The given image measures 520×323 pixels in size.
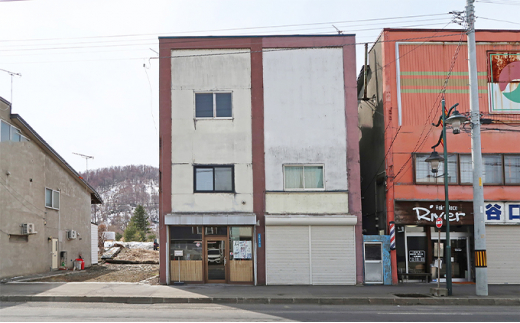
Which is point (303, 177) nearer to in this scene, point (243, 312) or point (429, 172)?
point (429, 172)

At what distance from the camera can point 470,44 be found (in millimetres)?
17469

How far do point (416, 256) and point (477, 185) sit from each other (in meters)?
4.91

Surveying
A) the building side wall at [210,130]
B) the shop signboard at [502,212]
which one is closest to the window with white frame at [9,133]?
the building side wall at [210,130]

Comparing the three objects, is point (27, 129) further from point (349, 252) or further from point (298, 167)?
point (349, 252)

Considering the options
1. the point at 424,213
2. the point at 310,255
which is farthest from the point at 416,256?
the point at 310,255

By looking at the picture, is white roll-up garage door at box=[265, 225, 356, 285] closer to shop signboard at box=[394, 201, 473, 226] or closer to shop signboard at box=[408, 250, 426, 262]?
shop signboard at box=[394, 201, 473, 226]

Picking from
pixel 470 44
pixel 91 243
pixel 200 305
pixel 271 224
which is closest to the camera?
pixel 200 305

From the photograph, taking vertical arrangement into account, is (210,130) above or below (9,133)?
below

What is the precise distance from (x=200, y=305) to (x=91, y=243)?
22.6 m

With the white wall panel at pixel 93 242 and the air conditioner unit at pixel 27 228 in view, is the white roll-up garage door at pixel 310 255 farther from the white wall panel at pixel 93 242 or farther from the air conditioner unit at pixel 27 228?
the white wall panel at pixel 93 242

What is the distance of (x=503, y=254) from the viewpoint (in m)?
20.3

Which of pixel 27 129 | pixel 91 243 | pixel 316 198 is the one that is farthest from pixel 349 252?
pixel 91 243

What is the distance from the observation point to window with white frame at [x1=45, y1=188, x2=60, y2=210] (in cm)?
2671

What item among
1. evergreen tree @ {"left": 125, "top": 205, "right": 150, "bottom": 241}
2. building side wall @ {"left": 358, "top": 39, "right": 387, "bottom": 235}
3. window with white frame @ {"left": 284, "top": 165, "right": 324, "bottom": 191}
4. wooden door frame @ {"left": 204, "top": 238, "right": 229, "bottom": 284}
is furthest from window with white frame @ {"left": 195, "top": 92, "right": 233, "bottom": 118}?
evergreen tree @ {"left": 125, "top": 205, "right": 150, "bottom": 241}
